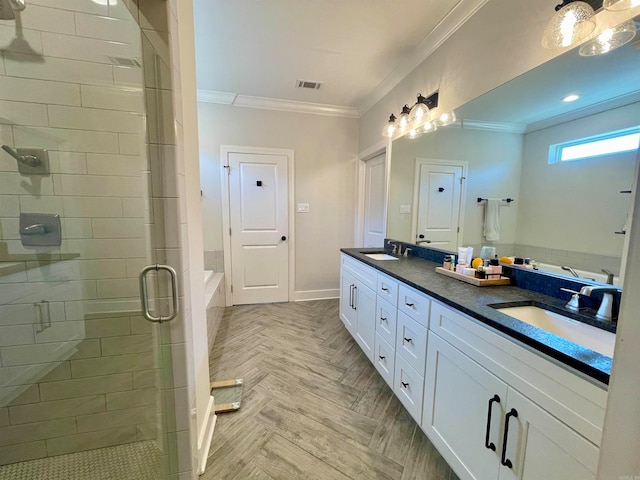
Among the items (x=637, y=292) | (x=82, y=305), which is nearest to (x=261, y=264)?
(x=82, y=305)

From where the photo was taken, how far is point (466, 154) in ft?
6.20

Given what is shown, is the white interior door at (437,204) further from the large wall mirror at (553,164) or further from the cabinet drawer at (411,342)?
the cabinet drawer at (411,342)

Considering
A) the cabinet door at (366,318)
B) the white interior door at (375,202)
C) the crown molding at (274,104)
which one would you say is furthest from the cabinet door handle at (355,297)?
the crown molding at (274,104)

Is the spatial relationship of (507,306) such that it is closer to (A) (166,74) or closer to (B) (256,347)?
(A) (166,74)

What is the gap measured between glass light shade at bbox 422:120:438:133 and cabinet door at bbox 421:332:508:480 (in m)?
1.70

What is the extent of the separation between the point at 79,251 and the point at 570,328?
2.32 m

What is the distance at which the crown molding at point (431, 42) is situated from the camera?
167cm

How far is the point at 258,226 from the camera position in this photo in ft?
11.4

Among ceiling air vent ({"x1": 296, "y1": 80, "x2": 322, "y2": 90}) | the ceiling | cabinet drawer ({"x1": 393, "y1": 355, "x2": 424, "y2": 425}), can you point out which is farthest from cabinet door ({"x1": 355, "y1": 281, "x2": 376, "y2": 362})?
ceiling air vent ({"x1": 296, "y1": 80, "x2": 322, "y2": 90})

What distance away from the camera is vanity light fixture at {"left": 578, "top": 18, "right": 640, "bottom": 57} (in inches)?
37.4

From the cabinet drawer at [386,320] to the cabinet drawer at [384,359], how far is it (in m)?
0.05

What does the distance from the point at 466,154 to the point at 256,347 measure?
97.0 inches

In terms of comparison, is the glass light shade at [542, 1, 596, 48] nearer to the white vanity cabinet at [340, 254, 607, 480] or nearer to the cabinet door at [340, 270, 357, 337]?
the white vanity cabinet at [340, 254, 607, 480]

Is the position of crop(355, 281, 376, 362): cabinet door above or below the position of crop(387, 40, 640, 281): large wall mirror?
below
